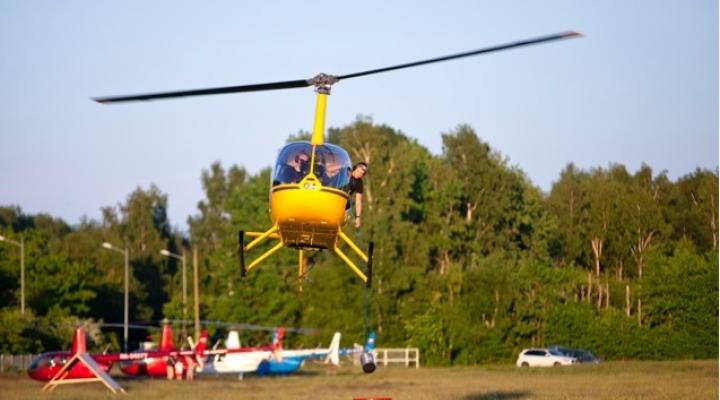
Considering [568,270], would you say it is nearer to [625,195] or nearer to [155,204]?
[625,195]

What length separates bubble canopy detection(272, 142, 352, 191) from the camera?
18984mm

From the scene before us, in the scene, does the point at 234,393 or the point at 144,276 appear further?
the point at 144,276

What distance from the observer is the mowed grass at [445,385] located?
117 feet

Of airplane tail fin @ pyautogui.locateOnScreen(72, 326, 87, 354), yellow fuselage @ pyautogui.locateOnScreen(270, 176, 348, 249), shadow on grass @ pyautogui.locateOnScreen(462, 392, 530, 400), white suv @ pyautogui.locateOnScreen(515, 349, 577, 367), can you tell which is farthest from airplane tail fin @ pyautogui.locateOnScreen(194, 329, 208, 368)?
yellow fuselage @ pyautogui.locateOnScreen(270, 176, 348, 249)

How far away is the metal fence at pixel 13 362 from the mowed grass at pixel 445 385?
2.95 metres

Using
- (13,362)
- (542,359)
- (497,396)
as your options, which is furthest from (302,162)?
(542,359)

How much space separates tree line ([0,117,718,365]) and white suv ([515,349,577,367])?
362 cm

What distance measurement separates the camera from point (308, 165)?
1898 cm

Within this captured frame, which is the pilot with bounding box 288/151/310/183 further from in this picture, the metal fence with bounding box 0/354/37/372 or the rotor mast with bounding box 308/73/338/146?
the metal fence with bounding box 0/354/37/372

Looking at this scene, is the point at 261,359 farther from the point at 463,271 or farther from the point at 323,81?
the point at 323,81

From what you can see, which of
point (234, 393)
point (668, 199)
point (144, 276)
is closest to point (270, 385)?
point (234, 393)

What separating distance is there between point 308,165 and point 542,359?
4504 cm

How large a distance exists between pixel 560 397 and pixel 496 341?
35.9 metres

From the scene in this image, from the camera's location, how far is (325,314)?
71125 millimetres
